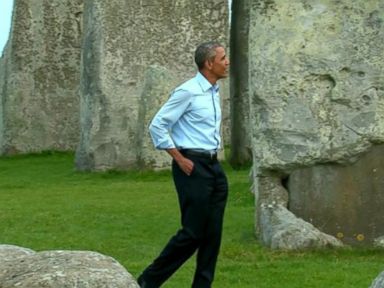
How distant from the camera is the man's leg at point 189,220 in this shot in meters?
7.97

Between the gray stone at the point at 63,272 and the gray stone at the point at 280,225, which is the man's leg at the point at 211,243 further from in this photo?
the gray stone at the point at 280,225

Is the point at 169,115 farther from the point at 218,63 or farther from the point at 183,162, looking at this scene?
the point at 218,63

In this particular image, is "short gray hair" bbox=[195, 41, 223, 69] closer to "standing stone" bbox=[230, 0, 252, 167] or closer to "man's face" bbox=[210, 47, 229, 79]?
"man's face" bbox=[210, 47, 229, 79]

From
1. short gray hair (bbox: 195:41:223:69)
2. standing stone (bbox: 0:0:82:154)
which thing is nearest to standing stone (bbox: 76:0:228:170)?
standing stone (bbox: 0:0:82:154)

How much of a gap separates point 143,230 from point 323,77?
196cm

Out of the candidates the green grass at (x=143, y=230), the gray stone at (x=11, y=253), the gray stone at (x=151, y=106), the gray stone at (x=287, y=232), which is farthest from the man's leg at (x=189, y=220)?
the gray stone at (x=151, y=106)

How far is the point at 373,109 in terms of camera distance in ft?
33.4

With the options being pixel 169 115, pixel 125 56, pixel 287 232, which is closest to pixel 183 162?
pixel 169 115

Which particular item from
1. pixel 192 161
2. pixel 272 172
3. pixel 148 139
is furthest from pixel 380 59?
pixel 148 139

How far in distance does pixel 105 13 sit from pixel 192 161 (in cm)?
1149

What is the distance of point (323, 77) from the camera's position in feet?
33.4

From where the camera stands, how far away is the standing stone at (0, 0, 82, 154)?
2442 cm

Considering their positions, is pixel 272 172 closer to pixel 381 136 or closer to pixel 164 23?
pixel 381 136

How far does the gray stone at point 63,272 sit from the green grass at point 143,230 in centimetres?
240
